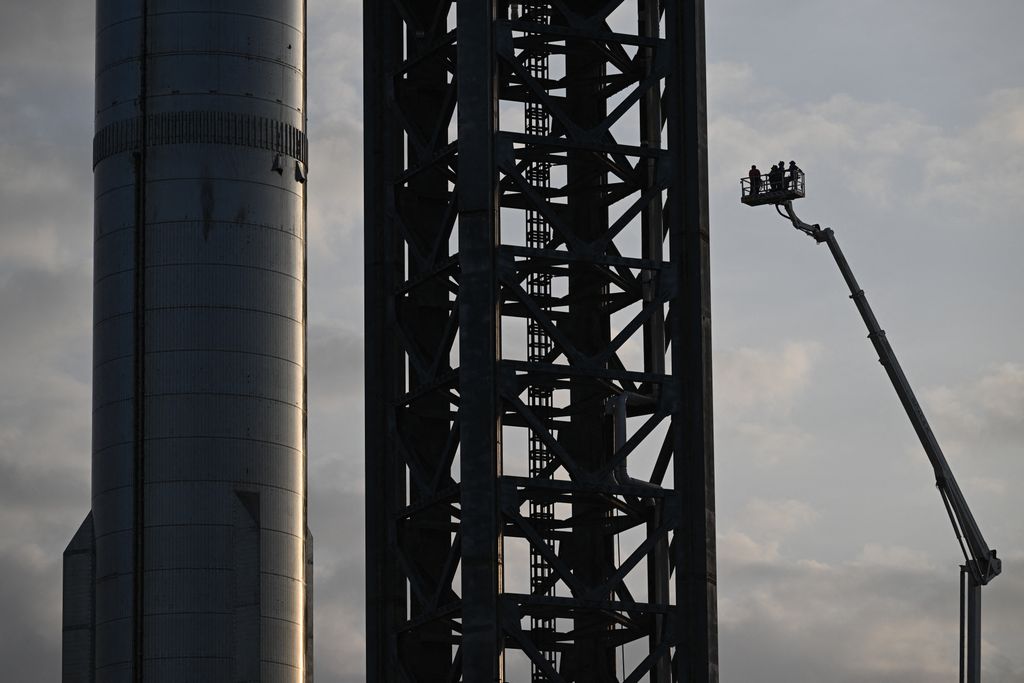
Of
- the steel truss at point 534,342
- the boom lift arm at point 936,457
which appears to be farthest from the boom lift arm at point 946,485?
the steel truss at point 534,342

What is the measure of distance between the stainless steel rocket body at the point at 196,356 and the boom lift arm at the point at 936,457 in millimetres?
15522

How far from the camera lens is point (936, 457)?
58.7 metres

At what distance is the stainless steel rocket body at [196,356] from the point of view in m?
63.0

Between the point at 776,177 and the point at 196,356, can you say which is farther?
the point at 196,356

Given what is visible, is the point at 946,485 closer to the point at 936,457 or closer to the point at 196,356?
the point at 936,457

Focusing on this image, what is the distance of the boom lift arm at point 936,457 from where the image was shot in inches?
2265

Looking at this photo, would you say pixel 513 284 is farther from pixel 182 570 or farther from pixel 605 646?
pixel 182 570

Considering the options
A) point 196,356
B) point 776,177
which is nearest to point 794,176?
point 776,177

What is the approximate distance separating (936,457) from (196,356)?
20.5 metres

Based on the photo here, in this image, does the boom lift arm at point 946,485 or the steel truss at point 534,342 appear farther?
the boom lift arm at point 946,485

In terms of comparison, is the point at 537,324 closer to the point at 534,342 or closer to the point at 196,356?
the point at 534,342

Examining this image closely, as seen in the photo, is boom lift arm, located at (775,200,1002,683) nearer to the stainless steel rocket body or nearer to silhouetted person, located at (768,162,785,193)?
silhouetted person, located at (768,162,785,193)

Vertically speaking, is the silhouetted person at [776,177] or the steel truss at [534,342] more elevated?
the silhouetted person at [776,177]

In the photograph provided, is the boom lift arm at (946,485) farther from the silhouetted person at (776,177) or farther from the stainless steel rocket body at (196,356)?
the stainless steel rocket body at (196,356)
